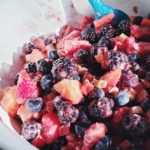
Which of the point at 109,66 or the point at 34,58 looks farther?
the point at 34,58

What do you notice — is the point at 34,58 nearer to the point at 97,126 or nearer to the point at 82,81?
the point at 82,81

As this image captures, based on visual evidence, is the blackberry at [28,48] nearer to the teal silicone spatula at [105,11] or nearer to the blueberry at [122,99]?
the teal silicone spatula at [105,11]

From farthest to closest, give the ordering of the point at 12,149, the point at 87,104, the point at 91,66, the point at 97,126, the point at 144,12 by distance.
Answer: the point at 144,12
the point at 91,66
the point at 87,104
the point at 97,126
the point at 12,149

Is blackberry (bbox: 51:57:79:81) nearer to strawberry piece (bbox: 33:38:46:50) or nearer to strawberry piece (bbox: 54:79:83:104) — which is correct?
strawberry piece (bbox: 54:79:83:104)

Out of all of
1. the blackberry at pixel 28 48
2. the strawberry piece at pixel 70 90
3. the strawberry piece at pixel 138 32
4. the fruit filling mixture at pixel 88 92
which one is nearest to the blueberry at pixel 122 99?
the fruit filling mixture at pixel 88 92

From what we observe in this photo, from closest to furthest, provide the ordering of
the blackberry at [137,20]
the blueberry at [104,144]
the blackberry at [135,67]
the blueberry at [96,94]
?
the blueberry at [104,144] < the blueberry at [96,94] < the blackberry at [135,67] < the blackberry at [137,20]

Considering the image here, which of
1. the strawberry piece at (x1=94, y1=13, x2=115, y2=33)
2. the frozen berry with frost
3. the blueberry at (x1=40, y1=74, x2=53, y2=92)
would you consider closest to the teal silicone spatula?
the strawberry piece at (x1=94, y1=13, x2=115, y2=33)

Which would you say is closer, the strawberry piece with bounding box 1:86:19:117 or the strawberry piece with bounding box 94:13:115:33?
the strawberry piece with bounding box 1:86:19:117

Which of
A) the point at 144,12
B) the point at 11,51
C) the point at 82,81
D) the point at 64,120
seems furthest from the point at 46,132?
the point at 144,12
